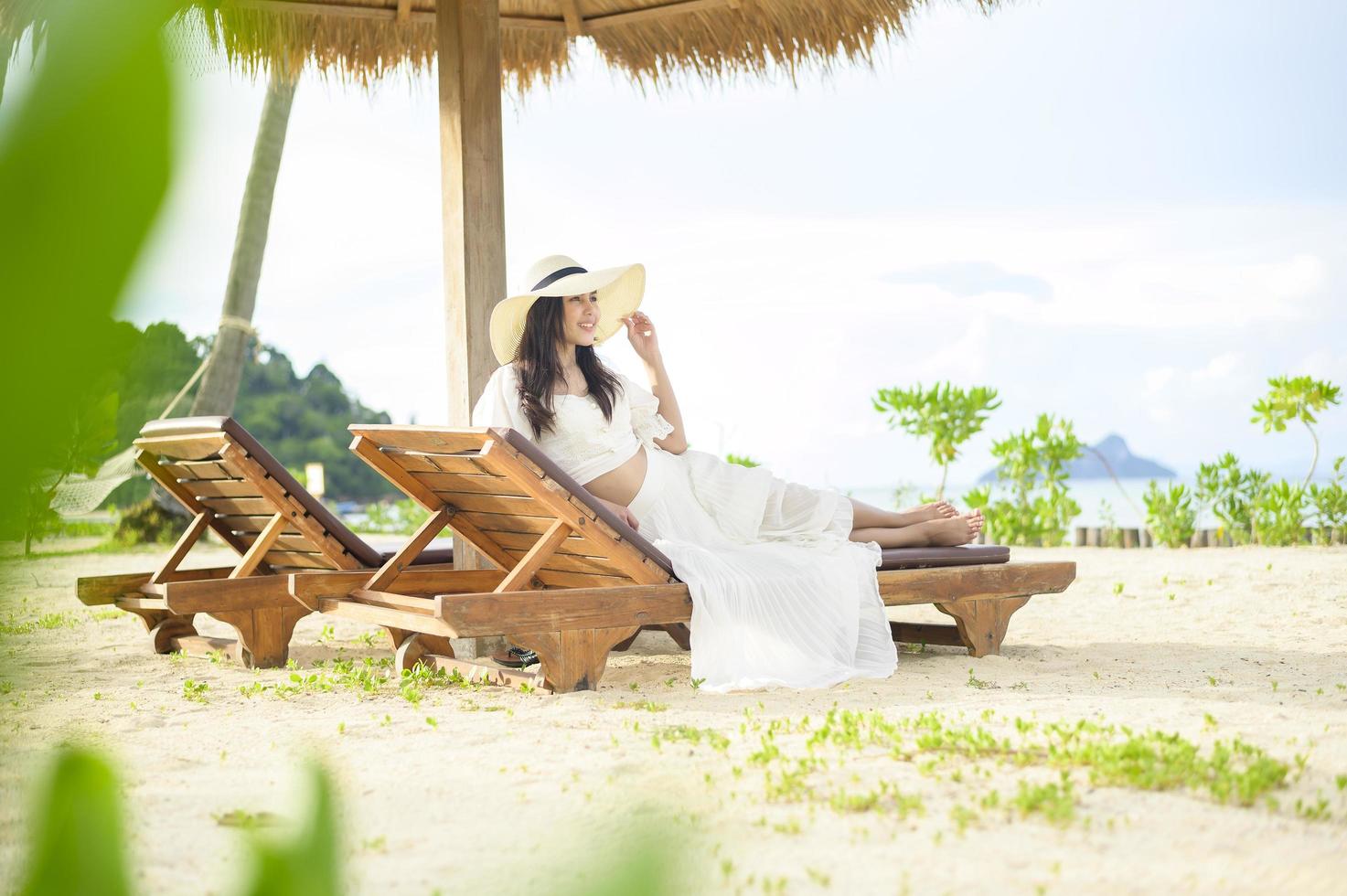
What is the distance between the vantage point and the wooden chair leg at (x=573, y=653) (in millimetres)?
3574

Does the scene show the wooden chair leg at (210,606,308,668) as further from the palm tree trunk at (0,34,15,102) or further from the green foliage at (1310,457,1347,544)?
the green foliage at (1310,457,1347,544)

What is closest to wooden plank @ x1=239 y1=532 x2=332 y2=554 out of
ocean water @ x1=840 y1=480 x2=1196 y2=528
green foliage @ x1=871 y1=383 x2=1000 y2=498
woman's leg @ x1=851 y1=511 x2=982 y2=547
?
woman's leg @ x1=851 y1=511 x2=982 y2=547

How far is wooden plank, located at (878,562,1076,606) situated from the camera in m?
4.17

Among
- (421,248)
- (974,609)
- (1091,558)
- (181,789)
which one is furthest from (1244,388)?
(181,789)

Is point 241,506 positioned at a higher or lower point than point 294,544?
higher

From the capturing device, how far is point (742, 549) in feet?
13.8

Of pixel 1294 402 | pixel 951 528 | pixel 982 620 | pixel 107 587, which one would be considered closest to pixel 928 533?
pixel 951 528

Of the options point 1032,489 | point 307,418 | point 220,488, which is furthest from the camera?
point 307,418

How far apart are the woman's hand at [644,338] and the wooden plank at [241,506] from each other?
149cm

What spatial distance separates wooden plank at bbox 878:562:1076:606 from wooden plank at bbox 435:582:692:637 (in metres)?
0.83

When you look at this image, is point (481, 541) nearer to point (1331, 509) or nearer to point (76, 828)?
point (76, 828)

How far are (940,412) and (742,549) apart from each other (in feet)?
17.9

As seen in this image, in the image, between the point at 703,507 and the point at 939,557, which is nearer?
the point at 939,557

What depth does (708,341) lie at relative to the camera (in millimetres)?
42406
